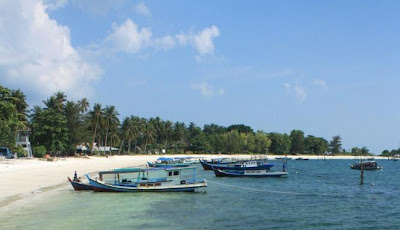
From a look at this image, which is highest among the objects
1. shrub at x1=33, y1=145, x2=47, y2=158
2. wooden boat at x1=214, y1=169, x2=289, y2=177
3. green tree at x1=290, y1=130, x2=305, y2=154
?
green tree at x1=290, y1=130, x2=305, y2=154

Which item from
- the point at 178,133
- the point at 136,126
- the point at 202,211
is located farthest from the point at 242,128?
the point at 202,211

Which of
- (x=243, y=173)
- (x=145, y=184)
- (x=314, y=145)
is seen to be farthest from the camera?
(x=314, y=145)

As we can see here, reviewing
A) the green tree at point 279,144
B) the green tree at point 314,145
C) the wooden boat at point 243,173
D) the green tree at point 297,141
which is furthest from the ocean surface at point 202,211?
the green tree at point 314,145

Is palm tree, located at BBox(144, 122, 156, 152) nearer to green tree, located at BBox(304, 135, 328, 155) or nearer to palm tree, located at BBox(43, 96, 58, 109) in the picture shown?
palm tree, located at BBox(43, 96, 58, 109)

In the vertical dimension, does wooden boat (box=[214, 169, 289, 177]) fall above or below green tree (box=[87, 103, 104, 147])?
below

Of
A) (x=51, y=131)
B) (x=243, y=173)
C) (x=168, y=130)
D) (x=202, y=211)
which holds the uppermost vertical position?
(x=168, y=130)

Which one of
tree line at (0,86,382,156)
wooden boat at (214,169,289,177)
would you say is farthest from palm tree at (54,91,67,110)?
wooden boat at (214,169,289,177)

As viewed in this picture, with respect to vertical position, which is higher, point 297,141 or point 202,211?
point 297,141

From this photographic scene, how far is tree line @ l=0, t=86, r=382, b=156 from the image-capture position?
77831mm

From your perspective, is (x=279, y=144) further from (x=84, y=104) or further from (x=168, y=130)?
(x=84, y=104)

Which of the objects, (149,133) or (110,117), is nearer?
(110,117)

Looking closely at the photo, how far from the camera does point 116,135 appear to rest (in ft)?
371

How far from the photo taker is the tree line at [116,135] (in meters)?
77.8

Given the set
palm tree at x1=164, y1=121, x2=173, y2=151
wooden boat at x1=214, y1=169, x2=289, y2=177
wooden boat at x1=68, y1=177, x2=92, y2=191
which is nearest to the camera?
wooden boat at x1=68, y1=177, x2=92, y2=191
